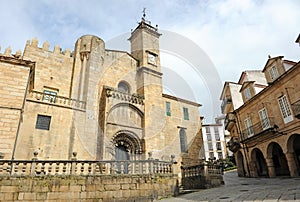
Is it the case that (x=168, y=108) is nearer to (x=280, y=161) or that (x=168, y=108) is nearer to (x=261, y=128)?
(x=261, y=128)

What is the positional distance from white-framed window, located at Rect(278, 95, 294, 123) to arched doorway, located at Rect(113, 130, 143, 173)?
11.4m

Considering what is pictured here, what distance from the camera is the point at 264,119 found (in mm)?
17422

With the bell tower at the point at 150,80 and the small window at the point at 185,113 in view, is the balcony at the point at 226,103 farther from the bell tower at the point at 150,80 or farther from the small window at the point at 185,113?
the bell tower at the point at 150,80

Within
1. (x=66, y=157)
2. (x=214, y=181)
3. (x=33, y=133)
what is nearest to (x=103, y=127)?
(x=66, y=157)

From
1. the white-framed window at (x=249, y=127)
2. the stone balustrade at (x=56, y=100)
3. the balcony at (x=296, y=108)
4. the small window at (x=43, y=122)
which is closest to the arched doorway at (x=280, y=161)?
the white-framed window at (x=249, y=127)

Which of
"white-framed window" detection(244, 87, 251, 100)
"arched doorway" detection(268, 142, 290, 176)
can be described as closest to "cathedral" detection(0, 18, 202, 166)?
"white-framed window" detection(244, 87, 251, 100)

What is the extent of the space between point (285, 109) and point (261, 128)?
2923 mm

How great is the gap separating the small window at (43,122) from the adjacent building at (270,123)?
1639cm

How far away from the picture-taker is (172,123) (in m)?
22.1

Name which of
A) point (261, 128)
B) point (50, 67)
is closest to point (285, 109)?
point (261, 128)

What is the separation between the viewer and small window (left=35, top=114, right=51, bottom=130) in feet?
43.6

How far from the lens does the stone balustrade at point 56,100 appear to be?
13.8 m

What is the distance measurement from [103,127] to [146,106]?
5.09 m

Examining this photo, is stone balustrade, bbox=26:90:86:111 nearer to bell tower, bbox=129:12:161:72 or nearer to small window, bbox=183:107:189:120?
bell tower, bbox=129:12:161:72
